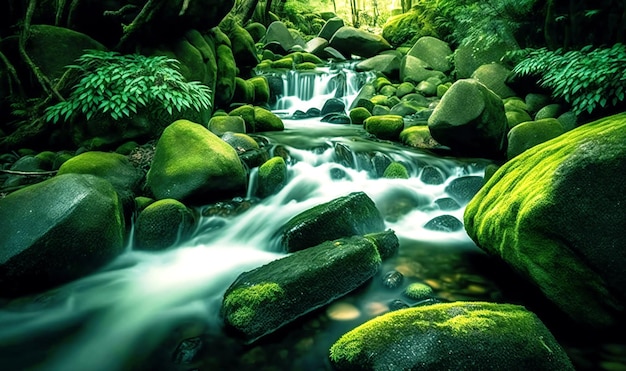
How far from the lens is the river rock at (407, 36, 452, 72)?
44.8ft

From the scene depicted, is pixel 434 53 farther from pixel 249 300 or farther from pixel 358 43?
pixel 249 300

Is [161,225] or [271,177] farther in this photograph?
[271,177]

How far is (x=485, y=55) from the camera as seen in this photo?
11.6 m

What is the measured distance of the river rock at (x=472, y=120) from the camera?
6.54m

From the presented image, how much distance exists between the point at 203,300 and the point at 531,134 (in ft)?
19.5

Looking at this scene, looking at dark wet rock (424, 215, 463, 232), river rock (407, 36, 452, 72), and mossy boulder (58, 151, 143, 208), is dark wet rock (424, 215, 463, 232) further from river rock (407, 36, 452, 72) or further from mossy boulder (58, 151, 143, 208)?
river rock (407, 36, 452, 72)

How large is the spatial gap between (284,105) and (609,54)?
30.2ft

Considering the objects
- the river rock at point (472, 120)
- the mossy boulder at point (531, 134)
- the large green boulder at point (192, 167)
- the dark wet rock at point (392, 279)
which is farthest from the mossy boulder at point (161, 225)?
the mossy boulder at point (531, 134)

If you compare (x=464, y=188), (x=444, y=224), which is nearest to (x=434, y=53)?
(x=464, y=188)

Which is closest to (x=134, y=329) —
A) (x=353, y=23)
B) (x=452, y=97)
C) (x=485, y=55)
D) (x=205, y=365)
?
(x=205, y=365)

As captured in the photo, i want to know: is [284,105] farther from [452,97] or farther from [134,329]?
[134,329]

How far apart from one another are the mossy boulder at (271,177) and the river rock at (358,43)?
1362cm

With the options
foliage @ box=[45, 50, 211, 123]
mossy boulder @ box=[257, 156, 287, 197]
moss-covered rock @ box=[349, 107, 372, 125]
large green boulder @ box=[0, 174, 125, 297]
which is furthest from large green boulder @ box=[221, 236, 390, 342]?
moss-covered rock @ box=[349, 107, 372, 125]

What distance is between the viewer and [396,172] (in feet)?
22.1
